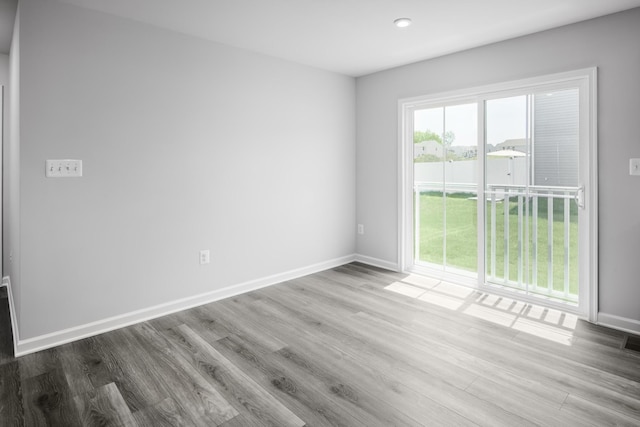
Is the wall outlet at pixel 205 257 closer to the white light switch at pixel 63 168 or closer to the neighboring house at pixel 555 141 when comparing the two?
the white light switch at pixel 63 168

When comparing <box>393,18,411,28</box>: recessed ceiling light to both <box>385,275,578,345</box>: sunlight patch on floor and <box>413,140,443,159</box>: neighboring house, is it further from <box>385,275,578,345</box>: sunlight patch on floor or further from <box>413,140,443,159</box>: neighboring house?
<box>385,275,578,345</box>: sunlight patch on floor

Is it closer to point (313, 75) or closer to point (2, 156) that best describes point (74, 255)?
point (2, 156)

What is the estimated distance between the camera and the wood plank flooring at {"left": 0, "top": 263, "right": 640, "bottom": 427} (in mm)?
1889

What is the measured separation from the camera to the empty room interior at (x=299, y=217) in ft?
7.02

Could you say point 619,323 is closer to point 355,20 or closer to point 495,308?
point 495,308

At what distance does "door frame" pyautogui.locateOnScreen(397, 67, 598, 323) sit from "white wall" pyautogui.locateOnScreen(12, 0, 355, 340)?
1.08 m

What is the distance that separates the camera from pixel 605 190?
2.91 meters

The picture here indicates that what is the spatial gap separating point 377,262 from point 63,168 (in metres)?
3.46

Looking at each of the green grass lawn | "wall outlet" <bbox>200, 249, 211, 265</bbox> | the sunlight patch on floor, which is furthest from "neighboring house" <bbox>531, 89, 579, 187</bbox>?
"wall outlet" <bbox>200, 249, 211, 265</bbox>

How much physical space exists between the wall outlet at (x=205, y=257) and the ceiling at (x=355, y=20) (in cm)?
196

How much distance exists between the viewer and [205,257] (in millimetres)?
3455

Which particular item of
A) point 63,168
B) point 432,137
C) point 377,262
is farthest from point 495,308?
point 63,168

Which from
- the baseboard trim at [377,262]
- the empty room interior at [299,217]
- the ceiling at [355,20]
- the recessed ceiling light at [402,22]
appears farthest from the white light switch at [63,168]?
the baseboard trim at [377,262]

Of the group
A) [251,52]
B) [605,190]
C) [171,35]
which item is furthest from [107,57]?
[605,190]
